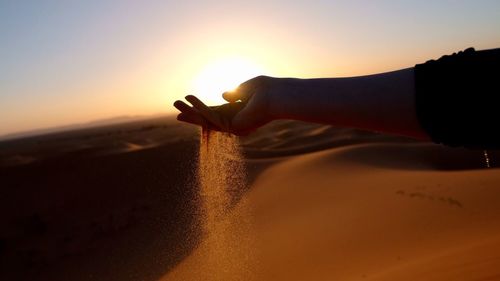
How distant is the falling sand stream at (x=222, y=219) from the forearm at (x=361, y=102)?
667mm

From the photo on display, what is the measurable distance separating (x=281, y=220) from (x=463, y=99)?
20.3 feet

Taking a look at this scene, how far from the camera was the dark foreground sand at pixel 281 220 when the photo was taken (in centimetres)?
468

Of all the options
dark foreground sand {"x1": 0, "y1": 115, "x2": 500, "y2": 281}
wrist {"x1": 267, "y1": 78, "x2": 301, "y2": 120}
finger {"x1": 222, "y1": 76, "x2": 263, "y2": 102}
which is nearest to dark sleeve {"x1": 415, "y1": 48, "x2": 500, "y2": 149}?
wrist {"x1": 267, "y1": 78, "x2": 301, "y2": 120}

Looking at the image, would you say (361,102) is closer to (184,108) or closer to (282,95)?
(282,95)

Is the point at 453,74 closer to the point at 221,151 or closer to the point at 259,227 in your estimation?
the point at 221,151

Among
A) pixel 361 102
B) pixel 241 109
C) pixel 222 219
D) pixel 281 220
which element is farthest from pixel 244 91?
pixel 222 219

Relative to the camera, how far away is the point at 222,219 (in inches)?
315

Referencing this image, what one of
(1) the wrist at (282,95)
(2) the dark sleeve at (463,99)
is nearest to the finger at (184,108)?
(1) the wrist at (282,95)

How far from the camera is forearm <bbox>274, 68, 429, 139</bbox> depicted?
1451mm

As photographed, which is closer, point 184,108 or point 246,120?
point 246,120

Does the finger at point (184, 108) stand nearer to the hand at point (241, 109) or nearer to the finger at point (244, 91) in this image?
the hand at point (241, 109)

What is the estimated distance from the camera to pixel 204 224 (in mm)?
8234

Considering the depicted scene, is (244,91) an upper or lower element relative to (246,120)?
upper

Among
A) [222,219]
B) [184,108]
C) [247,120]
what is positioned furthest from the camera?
[222,219]
